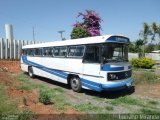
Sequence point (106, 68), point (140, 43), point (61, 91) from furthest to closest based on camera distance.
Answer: point (140, 43) < point (61, 91) < point (106, 68)

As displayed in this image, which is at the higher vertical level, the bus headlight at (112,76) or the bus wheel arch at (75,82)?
the bus headlight at (112,76)

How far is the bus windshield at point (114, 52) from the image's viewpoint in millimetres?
11258

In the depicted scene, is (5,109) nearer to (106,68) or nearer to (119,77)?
(106,68)

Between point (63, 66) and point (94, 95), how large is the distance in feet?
8.58

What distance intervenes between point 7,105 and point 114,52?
521cm

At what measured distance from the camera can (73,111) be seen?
9.16m

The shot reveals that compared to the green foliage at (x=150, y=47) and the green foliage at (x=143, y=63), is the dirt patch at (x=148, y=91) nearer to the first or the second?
the green foliage at (x=143, y=63)

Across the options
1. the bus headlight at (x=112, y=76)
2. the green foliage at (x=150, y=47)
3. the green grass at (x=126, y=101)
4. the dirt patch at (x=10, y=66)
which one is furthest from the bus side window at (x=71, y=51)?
the green foliage at (x=150, y=47)

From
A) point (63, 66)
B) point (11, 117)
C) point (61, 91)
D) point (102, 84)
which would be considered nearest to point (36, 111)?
point (11, 117)

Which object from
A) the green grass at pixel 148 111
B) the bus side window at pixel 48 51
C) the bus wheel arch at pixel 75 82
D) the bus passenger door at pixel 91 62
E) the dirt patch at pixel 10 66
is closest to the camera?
the green grass at pixel 148 111

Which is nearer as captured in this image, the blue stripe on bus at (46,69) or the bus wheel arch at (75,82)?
the bus wheel arch at (75,82)

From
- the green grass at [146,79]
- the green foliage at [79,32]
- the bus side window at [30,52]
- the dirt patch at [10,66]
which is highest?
the green foliage at [79,32]

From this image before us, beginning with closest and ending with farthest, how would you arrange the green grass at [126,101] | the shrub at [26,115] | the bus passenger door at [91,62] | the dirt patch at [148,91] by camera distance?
the shrub at [26,115], the green grass at [126,101], the bus passenger door at [91,62], the dirt patch at [148,91]

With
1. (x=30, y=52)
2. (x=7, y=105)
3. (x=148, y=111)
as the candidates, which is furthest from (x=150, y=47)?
(x=7, y=105)
